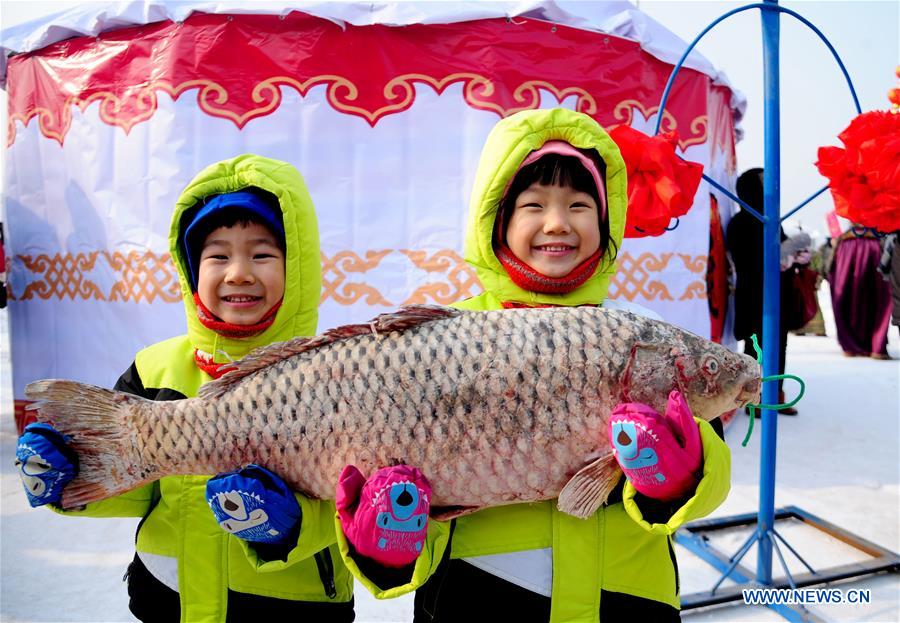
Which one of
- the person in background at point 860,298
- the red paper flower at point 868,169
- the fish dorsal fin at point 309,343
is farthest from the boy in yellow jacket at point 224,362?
the person in background at point 860,298

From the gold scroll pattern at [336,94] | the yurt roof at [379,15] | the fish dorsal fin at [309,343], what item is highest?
the yurt roof at [379,15]

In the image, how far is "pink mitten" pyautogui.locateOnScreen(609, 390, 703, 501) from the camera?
111cm

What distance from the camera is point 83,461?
1353 millimetres

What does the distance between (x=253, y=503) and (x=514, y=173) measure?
103 cm

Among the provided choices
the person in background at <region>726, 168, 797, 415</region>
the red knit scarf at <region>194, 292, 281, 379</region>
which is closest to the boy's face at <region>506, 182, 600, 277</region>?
the red knit scarf at <region>194, 292, 281, 379</region>

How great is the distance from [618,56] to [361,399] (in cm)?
443

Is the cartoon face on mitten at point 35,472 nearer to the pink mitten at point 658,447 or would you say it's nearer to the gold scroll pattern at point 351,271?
the pink mitten at point 658,447

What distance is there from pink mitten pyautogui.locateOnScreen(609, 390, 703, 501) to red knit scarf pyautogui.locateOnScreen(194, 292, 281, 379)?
95cm

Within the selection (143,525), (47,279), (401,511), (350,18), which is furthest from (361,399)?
(47,279)

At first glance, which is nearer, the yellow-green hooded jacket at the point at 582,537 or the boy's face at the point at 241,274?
the yellow-green hooded jacket at the point at 582,537

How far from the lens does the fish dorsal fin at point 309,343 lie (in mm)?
1313

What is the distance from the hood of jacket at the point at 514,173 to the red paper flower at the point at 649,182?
0.32 m

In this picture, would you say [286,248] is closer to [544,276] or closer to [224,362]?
[224,362]

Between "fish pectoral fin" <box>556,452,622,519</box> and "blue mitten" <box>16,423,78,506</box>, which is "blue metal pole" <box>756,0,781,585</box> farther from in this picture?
"blue mitten" <box>16,423,78,506</box>
